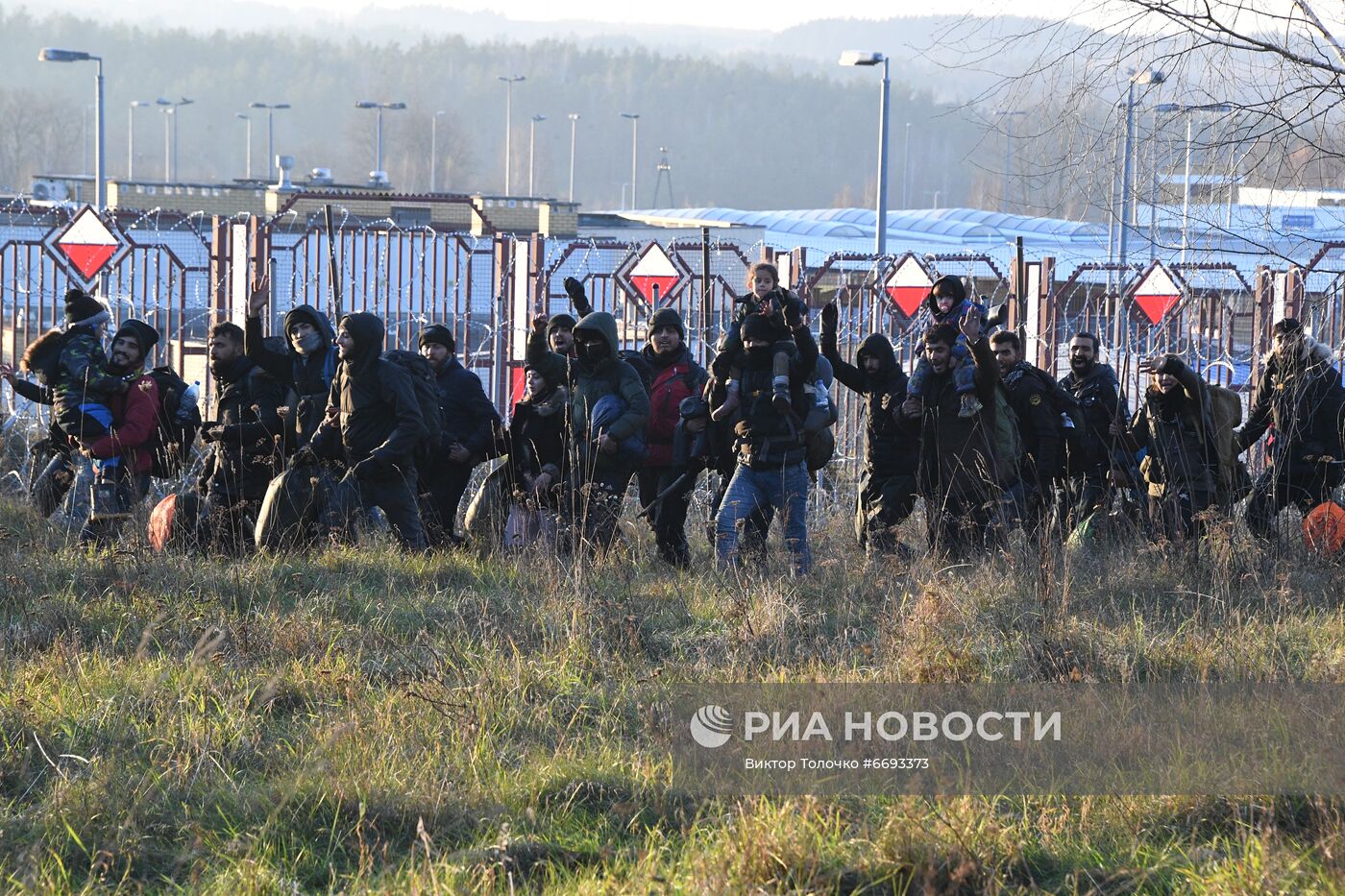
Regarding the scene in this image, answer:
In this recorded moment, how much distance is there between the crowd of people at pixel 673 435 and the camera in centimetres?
816

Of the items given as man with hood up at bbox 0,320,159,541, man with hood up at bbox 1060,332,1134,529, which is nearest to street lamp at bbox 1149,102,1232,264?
man with hood up at bbox 1060,332,1134,529

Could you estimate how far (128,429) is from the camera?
853 centimetres

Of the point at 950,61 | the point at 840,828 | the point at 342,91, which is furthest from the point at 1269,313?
the point at 342,91

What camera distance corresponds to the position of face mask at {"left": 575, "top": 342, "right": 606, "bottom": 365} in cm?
843

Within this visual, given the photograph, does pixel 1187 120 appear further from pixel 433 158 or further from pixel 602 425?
pixel 433 158

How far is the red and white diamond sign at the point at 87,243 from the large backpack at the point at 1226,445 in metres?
10.1

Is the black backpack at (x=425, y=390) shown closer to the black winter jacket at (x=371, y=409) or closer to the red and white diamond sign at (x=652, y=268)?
the black winter jacket at (x=371, y=409)

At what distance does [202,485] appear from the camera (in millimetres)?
8781

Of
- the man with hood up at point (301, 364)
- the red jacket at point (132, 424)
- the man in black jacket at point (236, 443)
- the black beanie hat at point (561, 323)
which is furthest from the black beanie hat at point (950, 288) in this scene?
the red jacket at point (132, 424)

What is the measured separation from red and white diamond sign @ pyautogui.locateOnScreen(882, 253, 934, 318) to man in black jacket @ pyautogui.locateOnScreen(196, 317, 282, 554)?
774 cm

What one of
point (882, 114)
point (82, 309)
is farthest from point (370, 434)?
point (882, 114)

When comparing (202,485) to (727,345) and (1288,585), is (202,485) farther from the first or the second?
(1288,585)

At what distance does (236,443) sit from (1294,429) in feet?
19.3

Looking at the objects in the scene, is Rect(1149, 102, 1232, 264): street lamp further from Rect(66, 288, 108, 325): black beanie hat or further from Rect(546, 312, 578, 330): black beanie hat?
Rect(66, 288, 108, 325): black beanie hat
